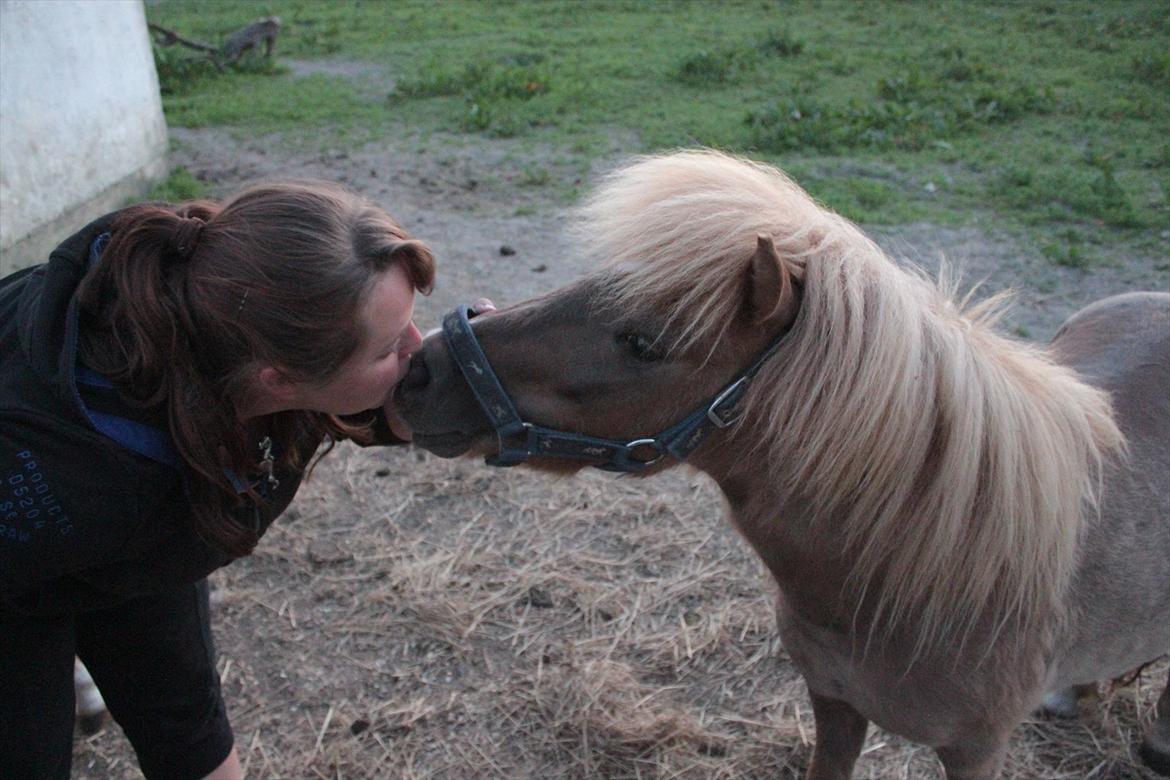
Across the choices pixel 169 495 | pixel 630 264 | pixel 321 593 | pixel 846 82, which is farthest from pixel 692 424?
pixel 846 82

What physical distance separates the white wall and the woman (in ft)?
12.1

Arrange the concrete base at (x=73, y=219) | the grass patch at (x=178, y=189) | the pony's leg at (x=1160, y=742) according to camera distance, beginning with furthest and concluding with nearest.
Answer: the grass patch at (x=178, y=189) < the concrete base at (x=73, y=219) < the pony's leg at (x=1160, y=742)

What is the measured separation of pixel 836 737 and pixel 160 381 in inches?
66.9

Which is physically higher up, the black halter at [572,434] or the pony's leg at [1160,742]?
the black halter at [572,434]

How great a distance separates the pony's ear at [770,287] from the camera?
1.43m

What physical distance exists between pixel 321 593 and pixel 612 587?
0.99 metres

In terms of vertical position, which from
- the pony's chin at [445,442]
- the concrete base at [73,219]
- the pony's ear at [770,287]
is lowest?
the concrete base at [73,219]

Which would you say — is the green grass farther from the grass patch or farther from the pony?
the pony

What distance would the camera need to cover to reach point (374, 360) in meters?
1.67

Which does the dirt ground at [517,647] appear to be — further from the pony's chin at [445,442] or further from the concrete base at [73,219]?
the concrete base at [73,219]

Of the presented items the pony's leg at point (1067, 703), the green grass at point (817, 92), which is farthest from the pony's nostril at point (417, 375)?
the green grass at point (817, 92)

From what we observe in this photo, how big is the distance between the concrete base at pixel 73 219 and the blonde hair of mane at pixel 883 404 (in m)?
3.68

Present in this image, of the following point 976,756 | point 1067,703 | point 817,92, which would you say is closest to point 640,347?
point 976,756

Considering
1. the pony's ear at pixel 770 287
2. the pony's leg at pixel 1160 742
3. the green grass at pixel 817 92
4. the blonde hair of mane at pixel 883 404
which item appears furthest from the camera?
the green grass at pixel 817 92
